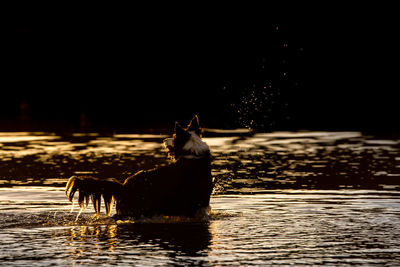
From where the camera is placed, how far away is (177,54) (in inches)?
1889

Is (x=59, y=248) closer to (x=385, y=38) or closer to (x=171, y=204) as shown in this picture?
(x=171, y=204)

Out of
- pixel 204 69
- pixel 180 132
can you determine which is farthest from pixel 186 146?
pixel 204 69

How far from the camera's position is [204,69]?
46.0 m

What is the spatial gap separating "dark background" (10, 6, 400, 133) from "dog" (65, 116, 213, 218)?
2447 centimetres

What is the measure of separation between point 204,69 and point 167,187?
A: 33823mm

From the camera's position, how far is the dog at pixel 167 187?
12.4 m

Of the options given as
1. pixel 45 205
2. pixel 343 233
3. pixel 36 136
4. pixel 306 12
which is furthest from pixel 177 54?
pixel 343 233

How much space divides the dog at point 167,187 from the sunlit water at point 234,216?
0.57 ft

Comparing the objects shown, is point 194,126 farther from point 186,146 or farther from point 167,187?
point 167,187

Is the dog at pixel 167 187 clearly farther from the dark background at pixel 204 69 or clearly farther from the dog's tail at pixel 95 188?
the dark background at pixel 204 69

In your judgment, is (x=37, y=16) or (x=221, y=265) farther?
(x=37, y=16)

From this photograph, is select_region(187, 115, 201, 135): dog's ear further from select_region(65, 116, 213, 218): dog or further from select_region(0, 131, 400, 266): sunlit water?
select_region(0, 131, 400, 266): sunlit water

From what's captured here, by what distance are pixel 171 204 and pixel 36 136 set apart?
20.0m

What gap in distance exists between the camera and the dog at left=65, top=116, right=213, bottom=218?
12.4 m
